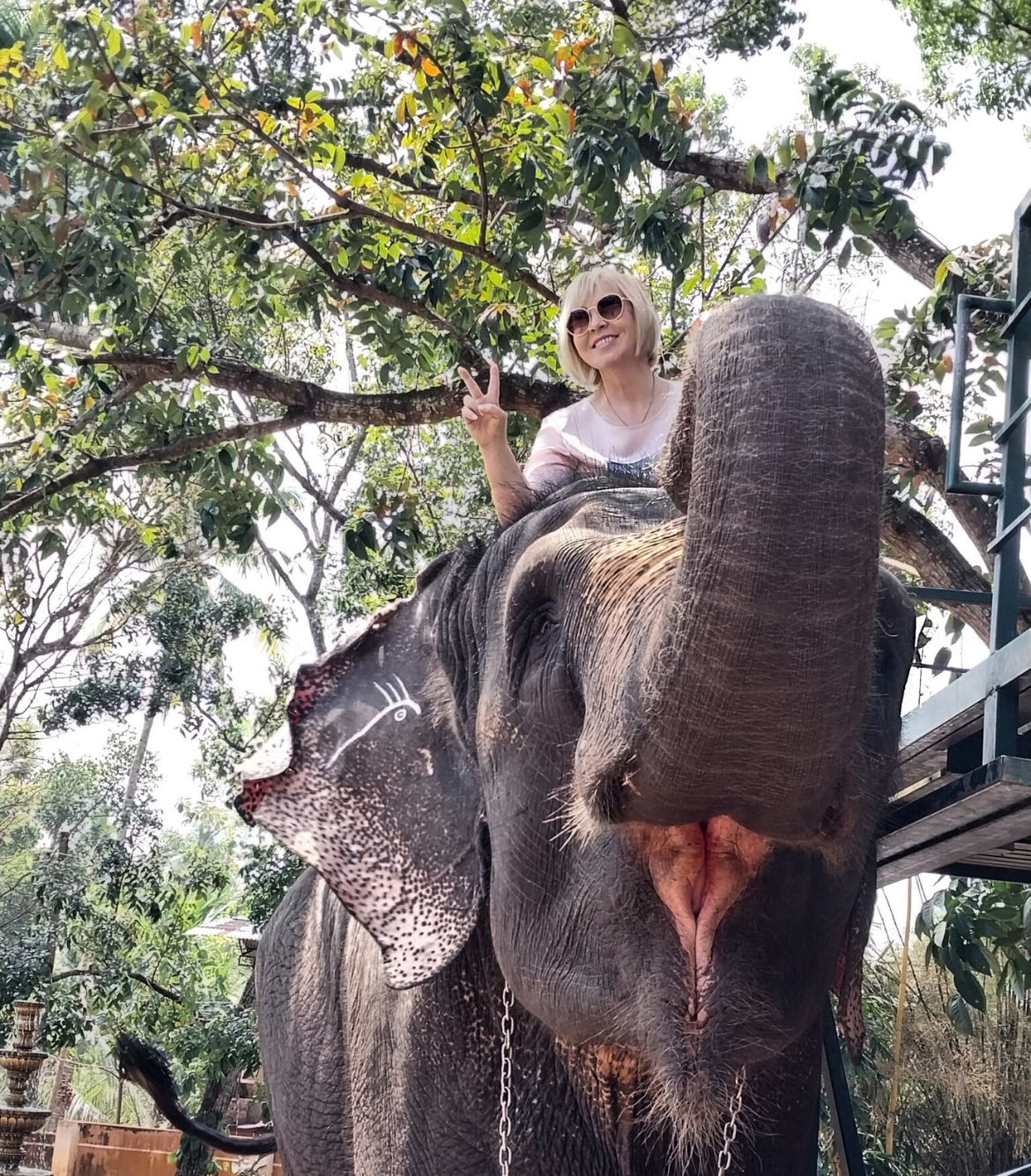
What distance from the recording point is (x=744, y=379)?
1294mm

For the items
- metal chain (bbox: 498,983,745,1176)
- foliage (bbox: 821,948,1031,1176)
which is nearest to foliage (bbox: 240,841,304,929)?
foliage (bbox: 821,948,1031,1176)

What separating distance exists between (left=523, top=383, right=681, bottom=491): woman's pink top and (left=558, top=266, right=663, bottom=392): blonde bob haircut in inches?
4.9

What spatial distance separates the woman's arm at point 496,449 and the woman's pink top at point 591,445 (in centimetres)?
4

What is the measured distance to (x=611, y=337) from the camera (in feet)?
9.24

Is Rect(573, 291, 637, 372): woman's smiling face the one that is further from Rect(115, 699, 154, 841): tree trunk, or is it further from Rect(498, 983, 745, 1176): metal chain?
Rect(115, 699, 154, 841): tree trunk

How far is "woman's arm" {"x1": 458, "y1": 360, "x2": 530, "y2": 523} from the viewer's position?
97.1 inches

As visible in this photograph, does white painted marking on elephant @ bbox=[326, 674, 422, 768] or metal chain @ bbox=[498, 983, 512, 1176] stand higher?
white painted marking on elephant @ bbox=[326, 674, 422, 768]

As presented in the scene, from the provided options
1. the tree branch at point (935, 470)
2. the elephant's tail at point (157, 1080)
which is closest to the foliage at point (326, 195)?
the tree branch at point (935, 470)

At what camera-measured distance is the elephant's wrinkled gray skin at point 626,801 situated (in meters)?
1.30

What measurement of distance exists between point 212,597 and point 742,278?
931 centimetres

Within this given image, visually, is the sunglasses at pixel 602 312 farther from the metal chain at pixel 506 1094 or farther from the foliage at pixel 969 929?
the foliage at pixel 969 929

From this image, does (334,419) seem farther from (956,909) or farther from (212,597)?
(212,597)

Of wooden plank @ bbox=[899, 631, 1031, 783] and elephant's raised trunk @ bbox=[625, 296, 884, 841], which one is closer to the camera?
elephant's raised trunk @ bbox=[625, 296, 884, 841]

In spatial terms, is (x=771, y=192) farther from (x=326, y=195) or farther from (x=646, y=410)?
(x=646, y=410)
